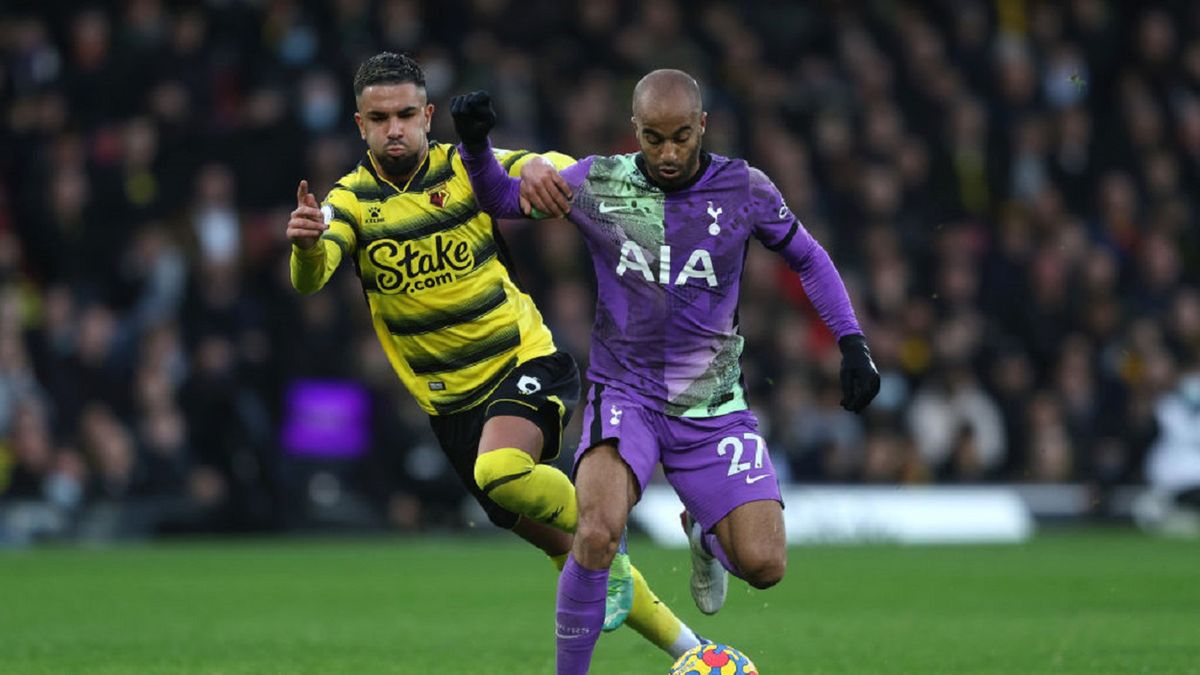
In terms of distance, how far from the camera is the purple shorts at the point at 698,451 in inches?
289

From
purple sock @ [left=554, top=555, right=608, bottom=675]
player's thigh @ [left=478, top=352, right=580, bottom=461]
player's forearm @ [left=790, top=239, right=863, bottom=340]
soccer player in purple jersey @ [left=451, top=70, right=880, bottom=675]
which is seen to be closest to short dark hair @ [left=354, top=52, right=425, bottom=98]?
soccer player in purple jersey @ [left=451, top=70, right=880, bottom=675]

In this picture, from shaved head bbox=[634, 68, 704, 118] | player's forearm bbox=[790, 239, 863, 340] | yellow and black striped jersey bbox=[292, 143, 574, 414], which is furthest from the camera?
yellow and black striped jersey bbox=[292, 143, 574, 414]

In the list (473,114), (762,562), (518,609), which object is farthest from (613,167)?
(518,609)

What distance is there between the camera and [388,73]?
784cm

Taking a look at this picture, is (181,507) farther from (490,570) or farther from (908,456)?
(908,456)

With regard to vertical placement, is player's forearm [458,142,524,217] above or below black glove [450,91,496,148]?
below

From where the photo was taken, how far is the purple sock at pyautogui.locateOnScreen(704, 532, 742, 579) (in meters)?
7.52

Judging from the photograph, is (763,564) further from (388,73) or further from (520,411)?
(388,73)

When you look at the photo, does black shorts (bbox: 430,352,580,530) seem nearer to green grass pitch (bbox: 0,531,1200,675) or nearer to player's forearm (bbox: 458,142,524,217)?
player's forearm (bbox: 458,142,524,217)

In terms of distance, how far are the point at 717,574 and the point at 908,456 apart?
9078 millimetres

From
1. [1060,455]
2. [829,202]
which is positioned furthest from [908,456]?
[829,202]

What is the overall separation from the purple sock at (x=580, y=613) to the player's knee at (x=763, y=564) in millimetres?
582

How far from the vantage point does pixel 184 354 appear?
16.7m

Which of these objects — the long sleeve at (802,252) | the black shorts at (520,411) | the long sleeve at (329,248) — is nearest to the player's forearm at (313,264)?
the long sleeve at (329,248)
